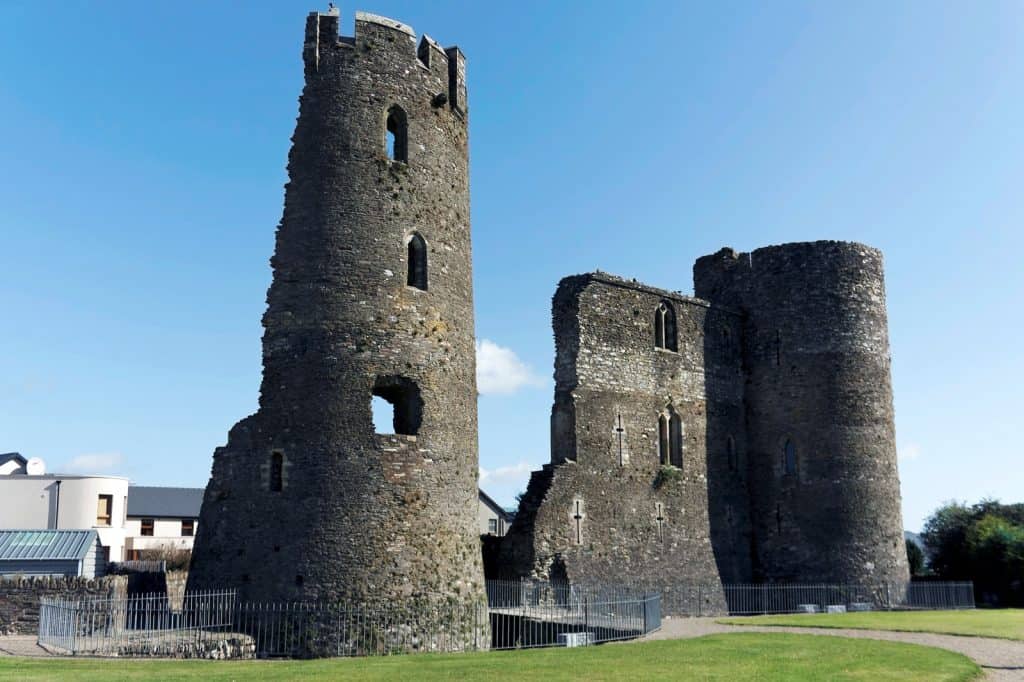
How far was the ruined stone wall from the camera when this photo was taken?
27722 mm

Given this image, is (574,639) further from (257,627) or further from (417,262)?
(417,262)

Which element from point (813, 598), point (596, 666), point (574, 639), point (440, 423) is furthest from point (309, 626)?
point (813, 598)

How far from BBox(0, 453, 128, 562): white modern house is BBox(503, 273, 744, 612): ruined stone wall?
3388 centimetres

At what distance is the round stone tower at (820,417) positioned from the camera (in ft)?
109

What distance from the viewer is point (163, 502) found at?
226ft

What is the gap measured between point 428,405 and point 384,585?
4.12 m

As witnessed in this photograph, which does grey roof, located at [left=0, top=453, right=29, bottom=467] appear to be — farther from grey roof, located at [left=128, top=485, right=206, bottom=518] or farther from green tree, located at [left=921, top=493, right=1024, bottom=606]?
green tree, located at [left=921, top=493, right=1024, bottom=606]

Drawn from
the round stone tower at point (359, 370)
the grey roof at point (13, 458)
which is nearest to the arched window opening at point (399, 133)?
the round stone tower at point (359, 370)

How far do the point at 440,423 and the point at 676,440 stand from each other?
12.8 m

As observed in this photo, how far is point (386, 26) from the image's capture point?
22.7 meters

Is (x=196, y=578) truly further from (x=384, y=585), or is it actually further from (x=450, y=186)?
(x=450, y=186)

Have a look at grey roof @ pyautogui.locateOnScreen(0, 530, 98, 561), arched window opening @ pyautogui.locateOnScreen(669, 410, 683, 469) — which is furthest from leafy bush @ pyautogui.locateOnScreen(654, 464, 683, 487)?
grey roof @ pyautogui.locateOnScreen(0, 530, 98, 561)

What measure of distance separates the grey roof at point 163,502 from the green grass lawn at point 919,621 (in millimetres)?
49607

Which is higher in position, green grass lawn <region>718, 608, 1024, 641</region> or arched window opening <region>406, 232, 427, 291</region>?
arched window opening <region>406, 232, 427, 291</region>
